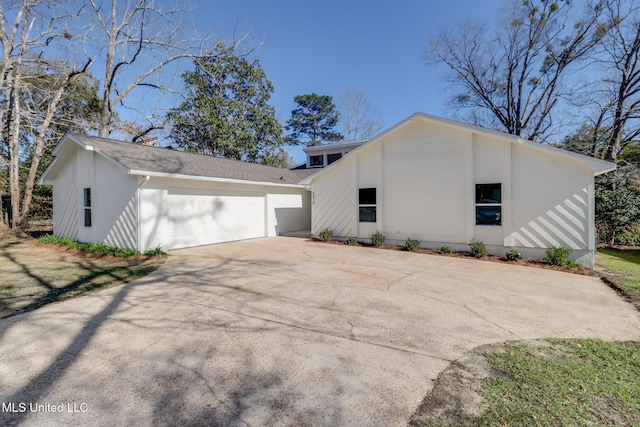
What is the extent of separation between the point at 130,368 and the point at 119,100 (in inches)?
839

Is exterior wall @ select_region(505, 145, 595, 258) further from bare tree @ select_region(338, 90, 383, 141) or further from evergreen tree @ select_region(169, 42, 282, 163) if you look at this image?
bare tree @ select_region(338, 90, 383, 141)

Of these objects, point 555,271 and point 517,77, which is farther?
point 517,77

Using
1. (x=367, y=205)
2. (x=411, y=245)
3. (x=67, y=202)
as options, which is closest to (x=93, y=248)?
(x=67, y=202)

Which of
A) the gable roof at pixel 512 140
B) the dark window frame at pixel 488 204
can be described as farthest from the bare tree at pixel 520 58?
the dark window frame at pixel 488 204

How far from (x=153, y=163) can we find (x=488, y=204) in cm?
1076

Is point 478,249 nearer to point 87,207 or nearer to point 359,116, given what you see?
point 87,207

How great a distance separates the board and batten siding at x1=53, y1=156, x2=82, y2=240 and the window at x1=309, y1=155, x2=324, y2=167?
43.1 ft

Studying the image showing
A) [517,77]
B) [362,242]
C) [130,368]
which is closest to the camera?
[130,368]

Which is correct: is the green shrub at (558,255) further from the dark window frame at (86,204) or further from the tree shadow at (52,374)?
the dark window frame at (86,204)

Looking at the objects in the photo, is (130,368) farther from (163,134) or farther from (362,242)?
(163,134)

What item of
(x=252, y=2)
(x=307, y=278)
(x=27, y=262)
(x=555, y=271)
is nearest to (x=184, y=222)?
(x=27, y=262)

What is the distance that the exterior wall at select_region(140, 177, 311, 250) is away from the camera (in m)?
9.06

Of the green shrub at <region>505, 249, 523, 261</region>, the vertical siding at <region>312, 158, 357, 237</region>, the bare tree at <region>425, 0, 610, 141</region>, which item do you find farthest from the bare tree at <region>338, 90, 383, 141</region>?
the green shrub at <region>505, 249, 523, 261</region>

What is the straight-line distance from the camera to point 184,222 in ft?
33.9
